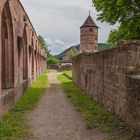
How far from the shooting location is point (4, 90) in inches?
429

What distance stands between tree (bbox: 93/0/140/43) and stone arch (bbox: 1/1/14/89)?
30.3ft

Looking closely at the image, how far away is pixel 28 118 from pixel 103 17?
14.4 meters

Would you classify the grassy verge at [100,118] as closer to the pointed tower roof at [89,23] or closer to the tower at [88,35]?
the tower at [88,35]

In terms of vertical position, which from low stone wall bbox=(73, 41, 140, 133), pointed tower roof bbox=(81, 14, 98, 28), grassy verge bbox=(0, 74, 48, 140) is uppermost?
pointed tower roof bbox=(81, 14, 98, 28)

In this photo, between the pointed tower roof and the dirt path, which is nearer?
the dirt path

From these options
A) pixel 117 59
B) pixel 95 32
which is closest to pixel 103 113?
pixel 117 59

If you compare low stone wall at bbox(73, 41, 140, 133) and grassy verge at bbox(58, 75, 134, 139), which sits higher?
low stone wall at bbox(73, 41, 140, 133)

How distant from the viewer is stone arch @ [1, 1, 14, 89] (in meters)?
11.4

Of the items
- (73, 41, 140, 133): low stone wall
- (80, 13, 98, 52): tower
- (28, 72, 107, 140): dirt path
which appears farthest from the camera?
(80, 13, 98, 52): tower

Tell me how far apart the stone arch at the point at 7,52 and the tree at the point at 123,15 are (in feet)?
30.3

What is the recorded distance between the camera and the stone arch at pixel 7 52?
37.5 feet

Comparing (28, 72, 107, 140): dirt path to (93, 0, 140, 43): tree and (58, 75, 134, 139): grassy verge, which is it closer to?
(58, 75, 134, 139): grassy verge

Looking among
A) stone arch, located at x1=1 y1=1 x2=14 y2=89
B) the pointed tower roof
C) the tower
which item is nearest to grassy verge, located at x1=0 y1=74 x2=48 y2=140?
stone arch, located at x1=1 y1=1 x2=14 y2=89

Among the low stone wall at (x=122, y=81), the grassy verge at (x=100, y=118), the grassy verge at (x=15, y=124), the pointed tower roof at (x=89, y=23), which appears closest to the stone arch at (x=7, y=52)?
the grassy verge at (x=15, y=124)
